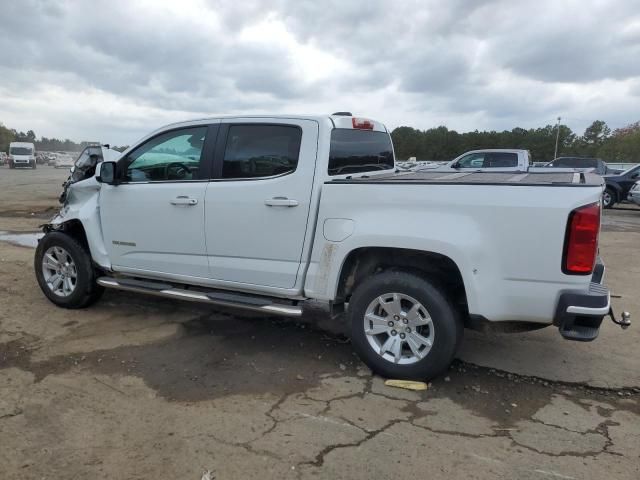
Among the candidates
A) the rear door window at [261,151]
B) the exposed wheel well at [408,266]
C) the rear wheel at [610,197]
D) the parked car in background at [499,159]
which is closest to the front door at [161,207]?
the rear door window at [261,151]

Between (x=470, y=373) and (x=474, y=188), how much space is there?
1.52m

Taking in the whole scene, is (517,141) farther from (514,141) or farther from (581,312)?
(581,312)

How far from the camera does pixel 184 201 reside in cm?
441

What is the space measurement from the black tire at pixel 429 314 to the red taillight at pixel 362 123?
4.87ft

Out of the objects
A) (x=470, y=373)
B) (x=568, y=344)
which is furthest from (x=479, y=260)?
(x=568, y=344)

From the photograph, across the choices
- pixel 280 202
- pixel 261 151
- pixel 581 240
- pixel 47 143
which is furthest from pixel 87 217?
pixel 47 143

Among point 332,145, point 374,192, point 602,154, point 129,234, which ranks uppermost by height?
point 602,154

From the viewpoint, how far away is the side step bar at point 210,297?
402cm

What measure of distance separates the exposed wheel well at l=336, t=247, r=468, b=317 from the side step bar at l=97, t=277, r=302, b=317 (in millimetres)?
463

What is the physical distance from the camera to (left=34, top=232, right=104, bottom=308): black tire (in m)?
5.13

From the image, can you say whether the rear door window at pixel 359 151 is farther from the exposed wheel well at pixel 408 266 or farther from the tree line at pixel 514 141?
the tree line at pixel 514 141

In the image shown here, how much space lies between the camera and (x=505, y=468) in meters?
2.73

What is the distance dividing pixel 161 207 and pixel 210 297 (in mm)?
950

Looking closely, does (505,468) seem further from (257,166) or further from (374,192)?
(257,166)
